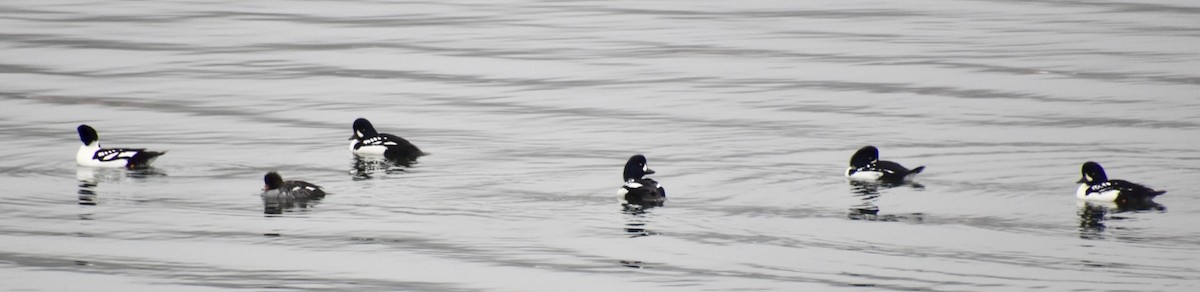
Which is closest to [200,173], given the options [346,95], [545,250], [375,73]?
[545,250]

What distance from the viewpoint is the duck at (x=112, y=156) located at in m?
A: 21.6

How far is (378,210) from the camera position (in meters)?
18.4

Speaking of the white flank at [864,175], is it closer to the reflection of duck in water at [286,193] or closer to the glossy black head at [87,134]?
the reflection of duck in water at [286,193]

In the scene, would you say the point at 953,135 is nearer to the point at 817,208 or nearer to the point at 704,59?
the point at 817,208

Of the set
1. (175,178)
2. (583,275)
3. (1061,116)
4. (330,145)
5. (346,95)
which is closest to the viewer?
(583,275)

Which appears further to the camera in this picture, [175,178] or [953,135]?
[953,135]

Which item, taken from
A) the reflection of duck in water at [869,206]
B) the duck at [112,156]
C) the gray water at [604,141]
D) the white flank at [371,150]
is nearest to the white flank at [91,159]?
the duck at [112,156]

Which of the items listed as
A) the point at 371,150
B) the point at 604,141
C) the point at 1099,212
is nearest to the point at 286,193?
the point at 371,150

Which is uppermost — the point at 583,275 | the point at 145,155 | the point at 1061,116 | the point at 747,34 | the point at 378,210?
the point at 747,34

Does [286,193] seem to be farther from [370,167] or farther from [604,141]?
[604,141]

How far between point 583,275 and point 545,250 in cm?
112

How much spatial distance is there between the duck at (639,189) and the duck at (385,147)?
3942 mm

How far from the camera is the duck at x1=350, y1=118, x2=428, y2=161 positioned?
2255 centimetres

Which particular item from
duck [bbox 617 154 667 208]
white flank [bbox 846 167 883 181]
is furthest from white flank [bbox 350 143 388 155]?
white flank [bbox 846 167 883 181]
